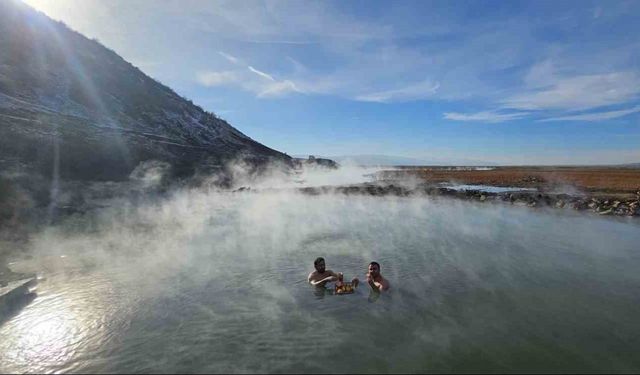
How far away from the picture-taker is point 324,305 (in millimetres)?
8789

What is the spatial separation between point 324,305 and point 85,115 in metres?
27.2

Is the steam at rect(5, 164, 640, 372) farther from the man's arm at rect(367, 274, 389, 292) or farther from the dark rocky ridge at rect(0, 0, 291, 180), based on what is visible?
the dark rocky ridge at rect(0, 0, 291, 180)

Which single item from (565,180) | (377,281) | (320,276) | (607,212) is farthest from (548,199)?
(565,180)

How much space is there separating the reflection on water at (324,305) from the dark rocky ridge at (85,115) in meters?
8.90

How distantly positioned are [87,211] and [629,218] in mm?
27308

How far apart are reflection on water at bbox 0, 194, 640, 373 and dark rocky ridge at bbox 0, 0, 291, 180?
29.2ft

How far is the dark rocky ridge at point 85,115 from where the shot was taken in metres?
21.8

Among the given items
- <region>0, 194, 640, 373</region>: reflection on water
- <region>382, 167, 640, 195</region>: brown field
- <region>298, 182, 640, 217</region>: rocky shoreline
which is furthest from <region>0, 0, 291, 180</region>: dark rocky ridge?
<region>382, 167, 640, 195</region>: brown field

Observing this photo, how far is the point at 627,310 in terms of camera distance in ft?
28.2

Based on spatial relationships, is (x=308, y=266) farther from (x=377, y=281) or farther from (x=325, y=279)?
(x=377, y=281)

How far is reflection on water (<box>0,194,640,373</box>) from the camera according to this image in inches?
257

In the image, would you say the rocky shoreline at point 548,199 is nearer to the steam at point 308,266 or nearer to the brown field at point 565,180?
the steam at point 308,266

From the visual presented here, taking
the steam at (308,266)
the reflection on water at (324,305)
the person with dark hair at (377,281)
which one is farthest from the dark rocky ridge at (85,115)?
the person with dark hair at (377,281)

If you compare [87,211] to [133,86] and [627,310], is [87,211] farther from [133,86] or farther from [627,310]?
[133,86]
